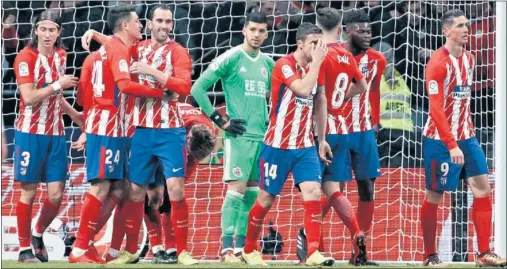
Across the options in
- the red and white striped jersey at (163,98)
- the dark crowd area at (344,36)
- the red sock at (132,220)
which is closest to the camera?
the red and white striped jersey at (163,98)

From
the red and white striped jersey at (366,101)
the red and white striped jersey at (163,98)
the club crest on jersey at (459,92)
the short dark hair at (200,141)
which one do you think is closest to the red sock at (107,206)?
the red and white striped jersey at (163,98)

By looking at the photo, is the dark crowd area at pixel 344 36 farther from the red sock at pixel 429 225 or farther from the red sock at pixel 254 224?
the red sock at pixel 254 224

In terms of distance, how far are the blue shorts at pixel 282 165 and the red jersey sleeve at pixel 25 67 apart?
73.9 inches

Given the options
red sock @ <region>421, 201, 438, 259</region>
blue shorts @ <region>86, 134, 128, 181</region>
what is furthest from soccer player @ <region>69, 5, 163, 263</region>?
red sock @ <region>421, 201, 438, 259</region>

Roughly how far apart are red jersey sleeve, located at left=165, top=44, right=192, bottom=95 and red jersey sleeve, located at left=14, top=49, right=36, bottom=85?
42.8 inches

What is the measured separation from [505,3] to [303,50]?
1.75 m

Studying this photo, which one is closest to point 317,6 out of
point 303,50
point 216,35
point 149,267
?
point 216,35

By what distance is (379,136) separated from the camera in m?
12.9

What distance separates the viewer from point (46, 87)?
1002cm

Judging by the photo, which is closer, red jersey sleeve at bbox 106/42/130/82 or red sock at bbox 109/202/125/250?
red jersey sleeve at bbox 106/42/130/82

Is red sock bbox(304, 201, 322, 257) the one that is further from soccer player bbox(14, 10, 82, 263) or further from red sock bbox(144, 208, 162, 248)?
soccer player bbox(14, 10, 82, 263)

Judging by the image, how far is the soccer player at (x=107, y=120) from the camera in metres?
9.69

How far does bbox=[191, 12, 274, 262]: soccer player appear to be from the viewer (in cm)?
1021

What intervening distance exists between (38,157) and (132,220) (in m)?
0.89
